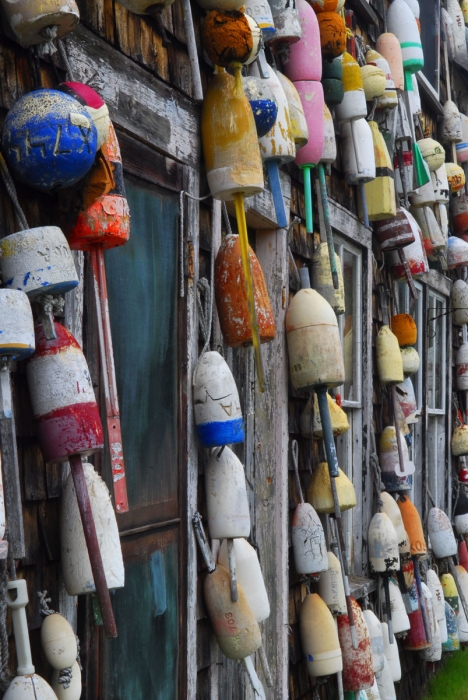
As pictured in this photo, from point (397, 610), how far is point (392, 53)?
3.03 meters

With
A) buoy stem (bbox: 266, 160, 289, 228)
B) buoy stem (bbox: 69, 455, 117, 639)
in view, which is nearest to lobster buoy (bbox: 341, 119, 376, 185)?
buoy stem (bbox: 266, 160, 289, 228)

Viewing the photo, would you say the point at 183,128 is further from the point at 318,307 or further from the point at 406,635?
the point at 406,635

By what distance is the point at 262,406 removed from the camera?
371cm

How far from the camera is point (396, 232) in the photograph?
A: 505 cm

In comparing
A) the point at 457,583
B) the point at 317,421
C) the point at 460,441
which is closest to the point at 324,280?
the point at 317,421

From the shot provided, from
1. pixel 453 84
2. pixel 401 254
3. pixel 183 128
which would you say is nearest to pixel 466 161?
pixel 453 84

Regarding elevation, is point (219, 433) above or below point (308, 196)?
below

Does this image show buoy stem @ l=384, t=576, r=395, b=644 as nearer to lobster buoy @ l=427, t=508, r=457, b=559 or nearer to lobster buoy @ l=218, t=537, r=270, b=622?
lobster buoy @ l=427, t=508, r=457, b=559

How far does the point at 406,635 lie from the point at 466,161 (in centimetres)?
383

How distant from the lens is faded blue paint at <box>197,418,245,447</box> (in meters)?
2.92

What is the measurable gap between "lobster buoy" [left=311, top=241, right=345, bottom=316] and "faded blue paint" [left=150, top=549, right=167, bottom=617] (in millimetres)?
1634

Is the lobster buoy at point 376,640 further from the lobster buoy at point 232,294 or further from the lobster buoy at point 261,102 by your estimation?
the lobster buoy at point 261,102

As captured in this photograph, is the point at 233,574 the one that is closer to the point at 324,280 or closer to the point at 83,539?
the point at 83,539

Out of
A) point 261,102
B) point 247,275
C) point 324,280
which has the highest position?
point 261,102
